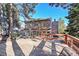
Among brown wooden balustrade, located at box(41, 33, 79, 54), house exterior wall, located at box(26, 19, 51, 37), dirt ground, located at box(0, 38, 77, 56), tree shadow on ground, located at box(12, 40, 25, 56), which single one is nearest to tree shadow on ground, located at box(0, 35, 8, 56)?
dirt ground, located at box(0, 38, 77, 56)

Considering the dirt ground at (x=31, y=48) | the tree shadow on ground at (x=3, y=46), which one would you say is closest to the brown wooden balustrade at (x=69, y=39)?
the dirt ground at (x=31, y=48)

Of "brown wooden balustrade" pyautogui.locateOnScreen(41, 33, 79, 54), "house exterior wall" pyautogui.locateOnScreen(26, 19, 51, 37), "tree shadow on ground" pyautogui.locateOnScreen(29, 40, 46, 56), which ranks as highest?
"house exterior wall" pyautogui.locateOnScreen(26, 19, 51, 37)

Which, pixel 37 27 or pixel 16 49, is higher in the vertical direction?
pixel 37 27

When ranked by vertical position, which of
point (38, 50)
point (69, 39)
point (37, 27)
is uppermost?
point (37, 27)

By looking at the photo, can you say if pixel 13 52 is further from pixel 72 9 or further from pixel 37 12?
pixel 72 9

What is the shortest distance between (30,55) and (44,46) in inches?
8.2

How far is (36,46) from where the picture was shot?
257cm

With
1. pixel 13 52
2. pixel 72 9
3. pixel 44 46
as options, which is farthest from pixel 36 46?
pixel 72 9

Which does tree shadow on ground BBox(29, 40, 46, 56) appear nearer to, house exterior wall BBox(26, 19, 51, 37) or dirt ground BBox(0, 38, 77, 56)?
dirt ground BBox(0, 38, 77, 56)

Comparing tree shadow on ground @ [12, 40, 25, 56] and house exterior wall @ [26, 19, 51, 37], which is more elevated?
house exterior wall @ [26, 19, 51, 37]

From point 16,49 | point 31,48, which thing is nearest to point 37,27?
point 31,48

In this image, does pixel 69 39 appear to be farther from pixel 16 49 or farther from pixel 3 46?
pixel 3 46

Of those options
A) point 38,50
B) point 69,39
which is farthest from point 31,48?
point 69,39

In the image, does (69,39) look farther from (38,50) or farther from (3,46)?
(3,46)
